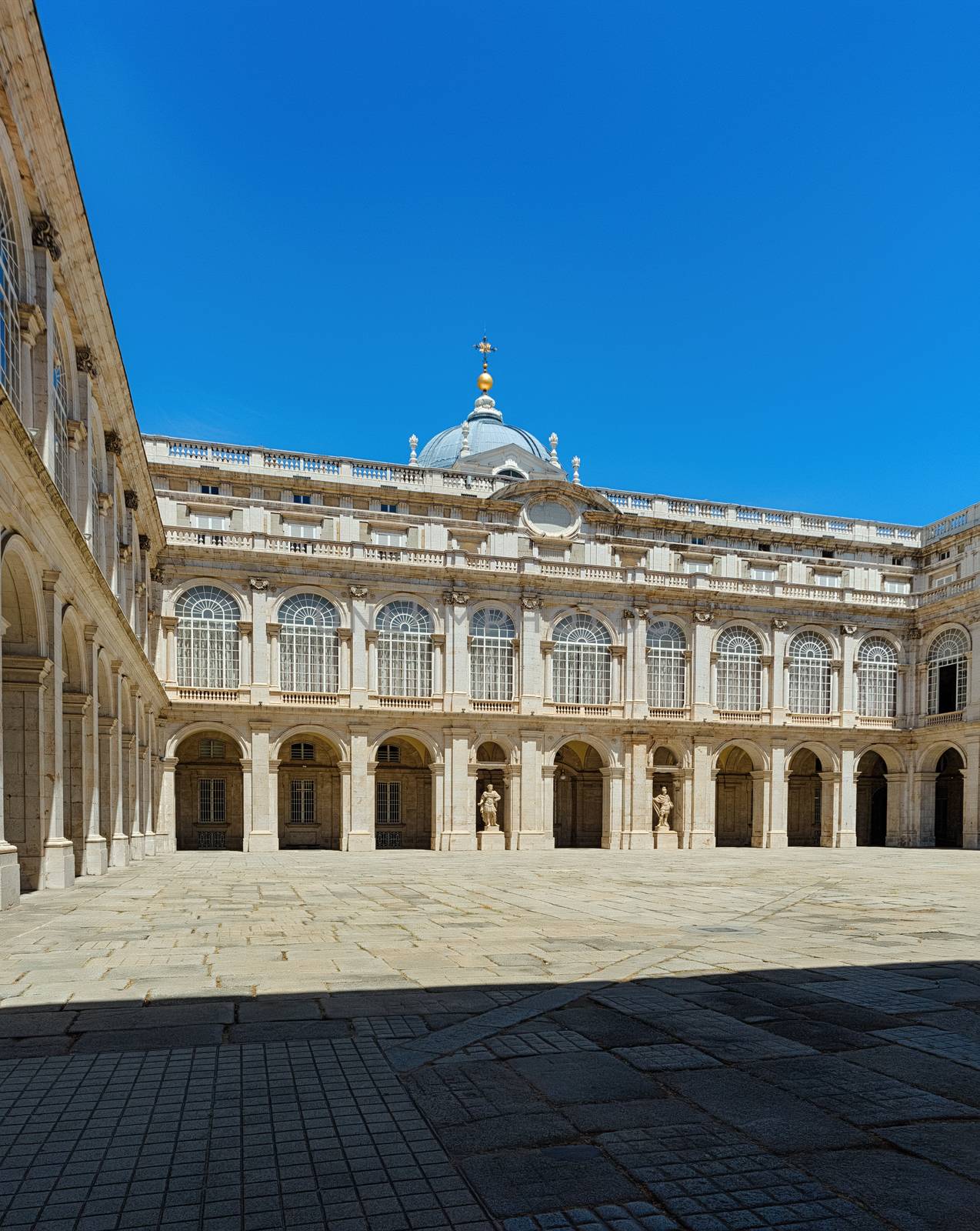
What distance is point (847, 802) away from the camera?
42.6 m

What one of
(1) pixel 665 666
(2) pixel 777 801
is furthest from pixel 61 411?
(2) pixel 777 801

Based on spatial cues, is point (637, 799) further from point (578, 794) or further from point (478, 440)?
point (478, 440)

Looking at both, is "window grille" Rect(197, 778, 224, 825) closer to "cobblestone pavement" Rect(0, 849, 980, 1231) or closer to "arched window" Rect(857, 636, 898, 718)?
"cobblestone pavement" Rect(0, 849, 980, 1231)

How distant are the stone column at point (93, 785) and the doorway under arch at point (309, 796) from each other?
60.9 feet

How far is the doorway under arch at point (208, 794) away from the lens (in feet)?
124

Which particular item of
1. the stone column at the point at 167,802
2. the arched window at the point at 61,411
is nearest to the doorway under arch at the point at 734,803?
the stone column at the point at 167,802

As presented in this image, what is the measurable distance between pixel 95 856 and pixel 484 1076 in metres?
16.2

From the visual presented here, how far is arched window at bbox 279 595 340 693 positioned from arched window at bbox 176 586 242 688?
1915 millimetres

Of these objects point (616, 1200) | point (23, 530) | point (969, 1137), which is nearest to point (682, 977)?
point (969, 1137)

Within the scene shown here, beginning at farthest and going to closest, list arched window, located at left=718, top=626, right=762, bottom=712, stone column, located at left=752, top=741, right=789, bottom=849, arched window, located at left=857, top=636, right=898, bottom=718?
arched window, located at left=857, top=636, right=898, bottom=718 → arched window, located at left=718, top=626, right=762, bottom=712 → stone column, located at left=752, top=741, right=789, bottom=849

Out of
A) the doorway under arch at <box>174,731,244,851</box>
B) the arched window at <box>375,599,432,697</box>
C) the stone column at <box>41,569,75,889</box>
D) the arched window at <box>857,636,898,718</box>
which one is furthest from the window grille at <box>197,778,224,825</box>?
the arched window at <box>857,636,898,718</box>

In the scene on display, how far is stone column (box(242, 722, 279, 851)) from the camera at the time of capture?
34875 millimetres

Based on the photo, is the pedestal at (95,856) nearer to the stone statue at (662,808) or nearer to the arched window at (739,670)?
the stone statue at (662,808)

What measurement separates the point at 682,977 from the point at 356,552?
2943 centimetres
